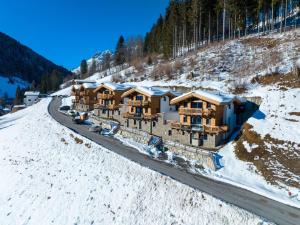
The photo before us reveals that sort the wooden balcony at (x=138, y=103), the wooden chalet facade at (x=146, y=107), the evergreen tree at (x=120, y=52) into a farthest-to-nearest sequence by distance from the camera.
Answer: the evergreen tree at (x=120, y=52), the wooden balcony at (x=138, y=103), the wooden chalet facade at (x=146, y=107)

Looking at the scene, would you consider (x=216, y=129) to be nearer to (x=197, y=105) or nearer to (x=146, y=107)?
(x=197, y=105)

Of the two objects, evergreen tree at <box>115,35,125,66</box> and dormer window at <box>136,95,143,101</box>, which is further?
evergreen tree at <box>115,35,125,66</box>

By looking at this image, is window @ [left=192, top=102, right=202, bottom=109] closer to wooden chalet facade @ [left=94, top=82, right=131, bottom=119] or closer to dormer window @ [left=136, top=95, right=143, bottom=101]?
dormer window @ [left=136, top=95, right=143, bottom=101]

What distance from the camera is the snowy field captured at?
74.8 feet

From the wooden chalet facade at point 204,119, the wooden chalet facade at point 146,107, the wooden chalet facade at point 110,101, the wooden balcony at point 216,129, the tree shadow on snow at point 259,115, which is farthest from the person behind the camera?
the wooden chalet facade at point 110,101

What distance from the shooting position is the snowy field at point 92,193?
74.8 ft

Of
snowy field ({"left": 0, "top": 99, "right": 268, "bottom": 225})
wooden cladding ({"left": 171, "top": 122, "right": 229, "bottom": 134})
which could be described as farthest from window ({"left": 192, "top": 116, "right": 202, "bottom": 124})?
snowy field ({"left": 0, "top": 99, "right": 268, "bottom": 225})

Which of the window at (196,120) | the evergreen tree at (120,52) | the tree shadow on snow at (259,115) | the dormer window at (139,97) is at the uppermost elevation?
the evergreen tree at (120,52)

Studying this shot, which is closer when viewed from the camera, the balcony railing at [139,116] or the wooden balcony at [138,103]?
the balcony railing at [139,116]

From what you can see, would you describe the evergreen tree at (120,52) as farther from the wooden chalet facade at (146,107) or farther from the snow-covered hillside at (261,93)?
the wooden chalet facade at (146,107)

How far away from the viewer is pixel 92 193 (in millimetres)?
27812

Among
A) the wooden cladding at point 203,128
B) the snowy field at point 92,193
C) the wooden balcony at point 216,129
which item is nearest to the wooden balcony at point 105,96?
the snowy field at point 92,193

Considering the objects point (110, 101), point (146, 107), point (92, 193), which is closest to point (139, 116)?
point (146, 107)

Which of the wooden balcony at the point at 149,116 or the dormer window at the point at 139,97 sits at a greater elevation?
the dormer window at the point at 139,97
